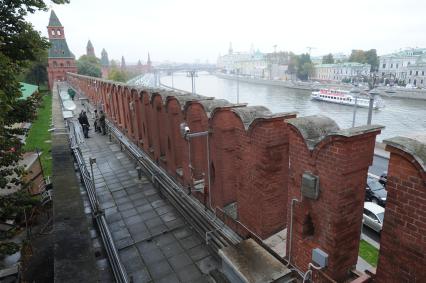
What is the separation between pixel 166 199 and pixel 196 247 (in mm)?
2647

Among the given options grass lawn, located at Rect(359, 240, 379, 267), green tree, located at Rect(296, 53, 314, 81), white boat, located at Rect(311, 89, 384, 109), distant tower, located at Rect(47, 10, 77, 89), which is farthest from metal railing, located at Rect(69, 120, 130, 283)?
green tree, located at Rect(296, 53, 314, 81)

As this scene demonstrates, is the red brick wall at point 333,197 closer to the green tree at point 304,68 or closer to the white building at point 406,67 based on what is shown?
the white building at point 406,67

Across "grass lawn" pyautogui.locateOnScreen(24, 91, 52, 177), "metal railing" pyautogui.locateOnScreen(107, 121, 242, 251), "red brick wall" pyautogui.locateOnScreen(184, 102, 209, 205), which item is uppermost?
"red brick wall" pyautogui.locateOnScreen(184, 102, 209, 205)

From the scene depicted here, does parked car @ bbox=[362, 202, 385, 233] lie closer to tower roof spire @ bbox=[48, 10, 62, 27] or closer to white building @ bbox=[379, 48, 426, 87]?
tower roof spire @ bbox=[48, 10, 62, 27]

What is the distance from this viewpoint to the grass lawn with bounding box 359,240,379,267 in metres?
10.1

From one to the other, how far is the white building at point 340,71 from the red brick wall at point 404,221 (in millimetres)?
93765

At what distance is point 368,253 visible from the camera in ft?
34.3

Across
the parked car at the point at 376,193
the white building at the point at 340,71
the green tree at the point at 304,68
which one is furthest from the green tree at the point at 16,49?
the green tree at the point at 304,68

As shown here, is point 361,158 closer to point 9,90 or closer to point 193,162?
point 193,162

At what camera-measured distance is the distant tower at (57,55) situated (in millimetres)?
64250

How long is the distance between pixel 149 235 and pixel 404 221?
5.94 meters

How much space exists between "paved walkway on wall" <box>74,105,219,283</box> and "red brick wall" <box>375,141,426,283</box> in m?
3.63

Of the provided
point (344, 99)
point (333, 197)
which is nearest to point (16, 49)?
Answer: point (333, 197)

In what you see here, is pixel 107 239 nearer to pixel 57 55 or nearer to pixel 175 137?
pixel 175 137
